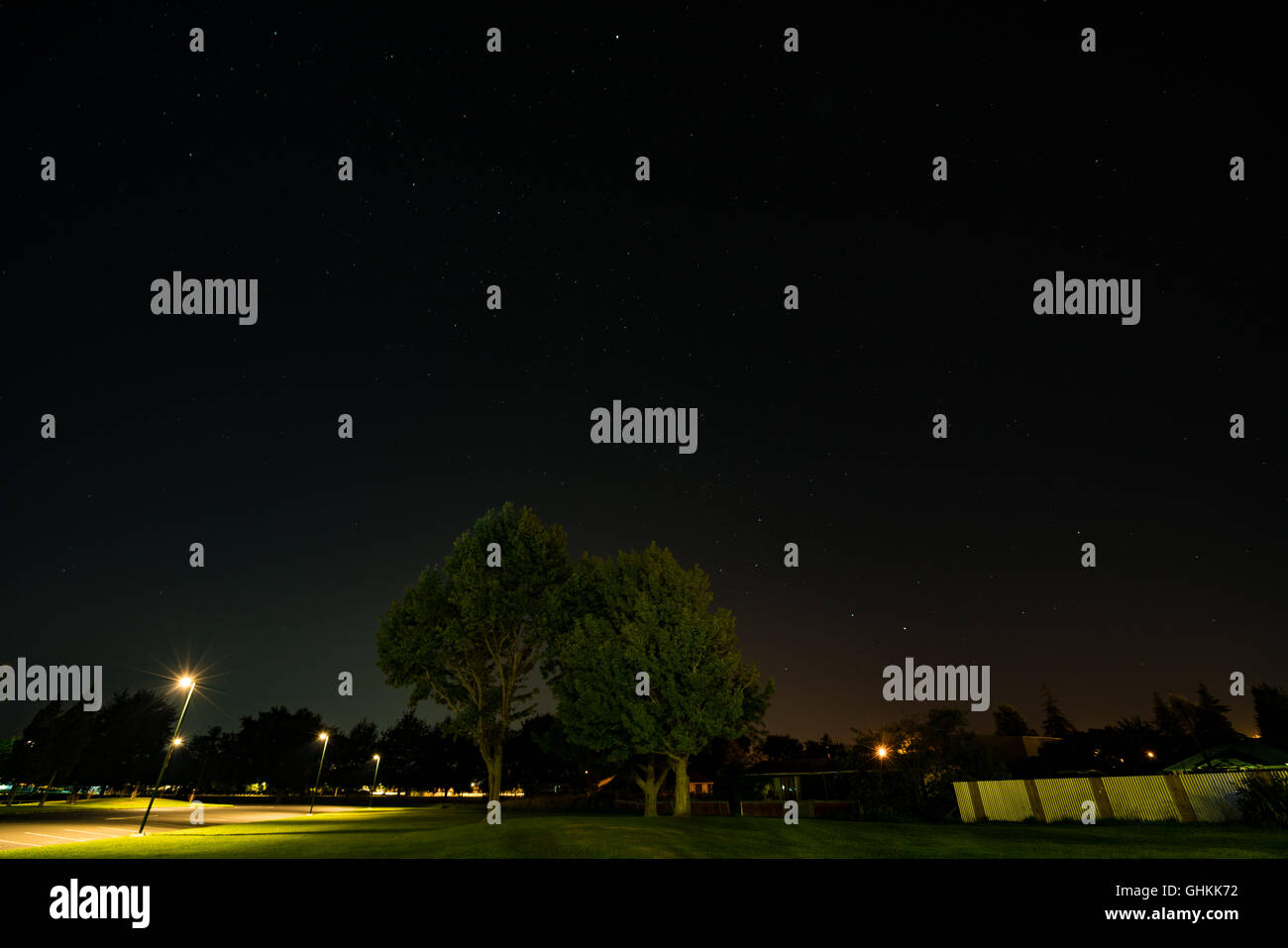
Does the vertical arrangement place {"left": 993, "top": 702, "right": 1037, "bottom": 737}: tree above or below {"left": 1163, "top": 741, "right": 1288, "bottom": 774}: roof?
below

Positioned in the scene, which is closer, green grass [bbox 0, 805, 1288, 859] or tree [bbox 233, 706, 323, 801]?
green grass [bbox 0, 805, 1288, 859]

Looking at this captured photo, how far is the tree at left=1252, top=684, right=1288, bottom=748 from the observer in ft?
341

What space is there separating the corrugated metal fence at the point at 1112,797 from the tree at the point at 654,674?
12.4m

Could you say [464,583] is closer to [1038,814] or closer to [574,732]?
[574,732]

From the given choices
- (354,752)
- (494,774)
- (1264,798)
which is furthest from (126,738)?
(1264,798)

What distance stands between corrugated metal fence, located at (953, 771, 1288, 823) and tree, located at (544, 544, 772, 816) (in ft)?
40.7

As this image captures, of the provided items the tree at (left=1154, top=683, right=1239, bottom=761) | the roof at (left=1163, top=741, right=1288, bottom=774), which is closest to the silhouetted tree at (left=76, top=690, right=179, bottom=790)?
the roof at (left=1163, top=741, right=1288, bottom=774)

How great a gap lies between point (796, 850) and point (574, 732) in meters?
25.3

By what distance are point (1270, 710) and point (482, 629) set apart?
4690 inches

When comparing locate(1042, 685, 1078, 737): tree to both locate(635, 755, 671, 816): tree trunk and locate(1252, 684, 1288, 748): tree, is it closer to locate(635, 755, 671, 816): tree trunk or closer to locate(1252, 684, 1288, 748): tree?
locate(1252, 684, 1288, 748): tree
